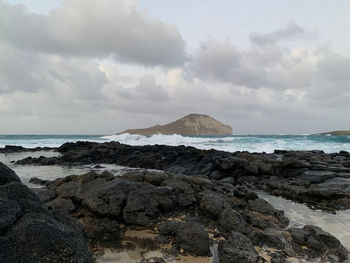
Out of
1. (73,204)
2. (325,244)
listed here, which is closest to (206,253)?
(325,244)

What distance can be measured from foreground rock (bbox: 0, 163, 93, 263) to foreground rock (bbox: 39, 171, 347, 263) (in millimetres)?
1318

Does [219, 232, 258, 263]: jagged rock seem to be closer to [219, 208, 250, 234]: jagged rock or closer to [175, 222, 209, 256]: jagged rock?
[175, 222, 209, 256]: jagged rock

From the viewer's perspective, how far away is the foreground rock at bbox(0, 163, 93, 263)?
8.27 ft

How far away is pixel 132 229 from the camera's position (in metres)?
5.27

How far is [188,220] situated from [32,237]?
12.2 ft

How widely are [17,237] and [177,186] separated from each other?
15.7ft

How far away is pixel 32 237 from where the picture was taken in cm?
268

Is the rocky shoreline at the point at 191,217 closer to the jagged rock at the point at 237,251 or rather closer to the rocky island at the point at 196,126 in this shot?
the jagged rock at the point at 237,251

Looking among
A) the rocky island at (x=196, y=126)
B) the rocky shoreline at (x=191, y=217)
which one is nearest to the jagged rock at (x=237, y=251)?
the rocky shoreline at (x=191, y=217)

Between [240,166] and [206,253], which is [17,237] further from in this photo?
[240,166]

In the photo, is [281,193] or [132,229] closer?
[132,229]

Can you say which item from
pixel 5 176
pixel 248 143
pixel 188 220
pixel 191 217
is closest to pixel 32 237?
pixel 5 176

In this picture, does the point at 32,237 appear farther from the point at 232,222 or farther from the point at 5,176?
the point at 232,222

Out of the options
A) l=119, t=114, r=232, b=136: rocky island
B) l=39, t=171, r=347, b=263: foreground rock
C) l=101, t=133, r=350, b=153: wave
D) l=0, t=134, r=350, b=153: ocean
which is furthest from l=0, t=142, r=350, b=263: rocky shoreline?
l=119, t=114, r=232, b=136: rocky island
